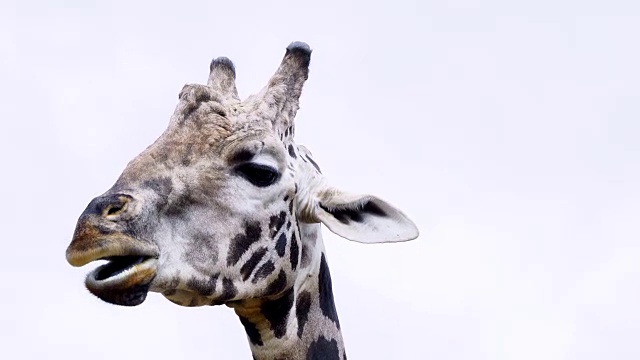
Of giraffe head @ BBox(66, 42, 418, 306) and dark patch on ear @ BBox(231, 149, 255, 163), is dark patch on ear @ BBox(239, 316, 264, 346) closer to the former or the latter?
giraffe head @ BBox(66, 42, 418, 306)

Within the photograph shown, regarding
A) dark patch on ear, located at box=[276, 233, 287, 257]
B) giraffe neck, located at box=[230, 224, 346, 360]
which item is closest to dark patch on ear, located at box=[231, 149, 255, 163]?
dark patch on ear, located at box=[276, 233, 287, 257]

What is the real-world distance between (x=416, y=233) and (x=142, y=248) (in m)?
2.19

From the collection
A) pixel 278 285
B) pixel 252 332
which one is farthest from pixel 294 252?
pixel 252 332

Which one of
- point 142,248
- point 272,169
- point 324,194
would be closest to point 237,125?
point 272,169

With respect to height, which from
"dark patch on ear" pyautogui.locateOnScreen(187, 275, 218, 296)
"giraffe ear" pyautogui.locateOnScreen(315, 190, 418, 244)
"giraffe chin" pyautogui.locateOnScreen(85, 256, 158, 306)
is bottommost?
"giraffe chin" pyautogui.locateOnScreen(85, 256, 158, 306)

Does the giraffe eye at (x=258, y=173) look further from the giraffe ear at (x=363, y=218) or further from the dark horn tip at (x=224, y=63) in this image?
the dark horn tip at (x=224, y=63)

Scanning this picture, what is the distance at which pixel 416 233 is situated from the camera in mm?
8133

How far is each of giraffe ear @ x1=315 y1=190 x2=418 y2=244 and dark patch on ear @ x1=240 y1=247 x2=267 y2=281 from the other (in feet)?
2.14

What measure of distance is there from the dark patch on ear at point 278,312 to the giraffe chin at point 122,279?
1287 millimetres

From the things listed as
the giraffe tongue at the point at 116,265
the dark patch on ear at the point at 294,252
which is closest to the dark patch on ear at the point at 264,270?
the dark patch on ear at the point at 294,252

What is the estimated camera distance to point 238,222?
7.66 m

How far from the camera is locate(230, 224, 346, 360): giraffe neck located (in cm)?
809

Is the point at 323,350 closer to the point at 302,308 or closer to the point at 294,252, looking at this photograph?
the point at 302,308

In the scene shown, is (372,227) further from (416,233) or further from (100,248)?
(100,248)
